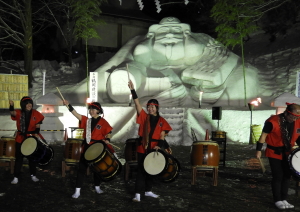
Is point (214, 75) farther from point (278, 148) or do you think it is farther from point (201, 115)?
point (278, 148)

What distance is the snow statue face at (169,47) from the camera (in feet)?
44.5

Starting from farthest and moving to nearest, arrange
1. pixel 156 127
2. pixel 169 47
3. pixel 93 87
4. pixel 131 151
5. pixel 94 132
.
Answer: pixel 169 47 → pixel 93 87 → pixel 131 151 → pixel 94 132 → pixel 156 127

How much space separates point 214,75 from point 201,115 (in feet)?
5.91

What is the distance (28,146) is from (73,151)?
0.75 meters

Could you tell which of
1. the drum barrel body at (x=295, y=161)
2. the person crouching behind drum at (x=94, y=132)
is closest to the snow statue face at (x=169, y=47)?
the person crouching behind drum at (x=94, y=132)

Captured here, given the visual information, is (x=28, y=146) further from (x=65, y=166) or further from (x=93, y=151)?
(x=93, y=151)

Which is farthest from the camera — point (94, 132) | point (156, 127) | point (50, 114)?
point (50, 114)

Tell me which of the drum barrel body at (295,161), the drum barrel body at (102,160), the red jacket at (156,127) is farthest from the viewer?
the red jacket at (156,127)

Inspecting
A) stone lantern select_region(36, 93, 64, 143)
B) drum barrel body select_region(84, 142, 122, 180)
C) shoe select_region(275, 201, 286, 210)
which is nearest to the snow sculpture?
stone lantern select_region(36, 93, 64, 143)

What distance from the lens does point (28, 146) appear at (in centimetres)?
565

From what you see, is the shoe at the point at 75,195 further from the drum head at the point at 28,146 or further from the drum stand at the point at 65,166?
the drum stand at the point at 65,166

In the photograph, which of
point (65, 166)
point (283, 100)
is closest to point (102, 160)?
point (65, 166)

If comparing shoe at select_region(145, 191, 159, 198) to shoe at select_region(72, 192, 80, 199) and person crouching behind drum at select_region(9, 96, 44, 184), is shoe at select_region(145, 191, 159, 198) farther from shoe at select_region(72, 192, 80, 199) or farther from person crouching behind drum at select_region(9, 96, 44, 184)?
person crouching behind drum at select_region(9, 96, 44, 184)

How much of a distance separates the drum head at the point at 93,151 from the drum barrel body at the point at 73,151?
4.35ft
